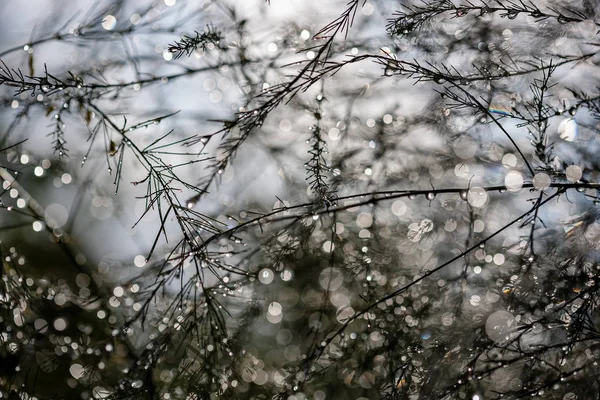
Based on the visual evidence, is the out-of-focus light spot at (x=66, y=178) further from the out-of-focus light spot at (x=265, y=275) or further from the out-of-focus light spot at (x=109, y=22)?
the out-of-focus light spot at (x=265, y=275)

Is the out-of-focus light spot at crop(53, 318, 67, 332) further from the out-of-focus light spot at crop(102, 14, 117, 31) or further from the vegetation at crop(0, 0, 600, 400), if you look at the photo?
the out-of-focus light spot at crop(102, 14, 117, 31)

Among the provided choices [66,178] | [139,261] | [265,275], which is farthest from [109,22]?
[265,275]

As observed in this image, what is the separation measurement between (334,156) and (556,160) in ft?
1.84

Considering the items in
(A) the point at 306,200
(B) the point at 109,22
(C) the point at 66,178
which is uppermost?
(B) the point at 109,22

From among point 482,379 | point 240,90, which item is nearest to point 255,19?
point 240,90

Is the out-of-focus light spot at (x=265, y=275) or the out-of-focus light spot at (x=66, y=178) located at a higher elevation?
the out-of-focus light spot at (x=66, y=178)

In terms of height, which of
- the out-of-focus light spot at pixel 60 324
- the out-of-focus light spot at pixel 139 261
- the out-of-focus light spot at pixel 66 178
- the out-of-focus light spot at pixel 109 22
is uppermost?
the out-of-focus light spot at pixel 109 22

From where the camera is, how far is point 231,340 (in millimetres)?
1329

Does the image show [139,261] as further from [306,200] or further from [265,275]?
[306,200]

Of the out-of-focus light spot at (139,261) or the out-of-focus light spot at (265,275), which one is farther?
the out-of-focus light spot at (139,261)

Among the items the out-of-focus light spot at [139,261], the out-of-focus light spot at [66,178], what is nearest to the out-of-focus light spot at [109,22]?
the out-of-focus light spot at [66,178]

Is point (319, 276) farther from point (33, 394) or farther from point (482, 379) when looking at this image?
point (33, 394)

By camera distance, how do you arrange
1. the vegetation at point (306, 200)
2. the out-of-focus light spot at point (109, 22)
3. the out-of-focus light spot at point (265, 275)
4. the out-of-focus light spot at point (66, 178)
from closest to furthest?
the vegetation at point (306, 200), the out-of-focus light spot at point (265, 275), the out-of-focus light spot at point (109, 22), the out-of-focus light spot at point (66, 178)

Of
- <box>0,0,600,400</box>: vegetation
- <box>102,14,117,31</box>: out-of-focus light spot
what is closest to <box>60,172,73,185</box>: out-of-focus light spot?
<box>0,0,600,400</box>: vegetation
